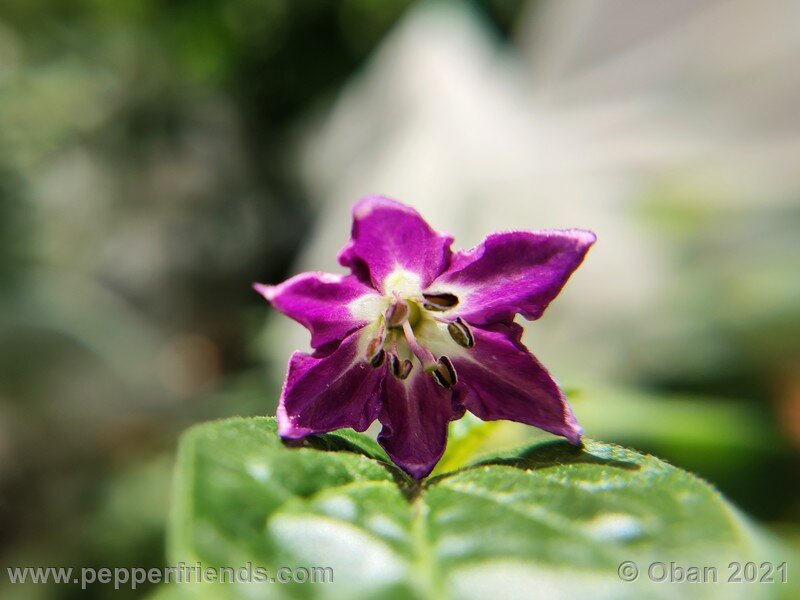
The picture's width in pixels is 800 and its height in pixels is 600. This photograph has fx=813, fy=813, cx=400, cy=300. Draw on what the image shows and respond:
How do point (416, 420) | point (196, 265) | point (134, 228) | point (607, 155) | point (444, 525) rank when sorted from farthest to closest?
point (196, 265), point (134, 228), point (607, 155), point (416, 420), point (444, 525)

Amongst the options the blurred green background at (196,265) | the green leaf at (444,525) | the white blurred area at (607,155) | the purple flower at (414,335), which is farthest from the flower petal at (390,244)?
the white blurred area at (607,155)

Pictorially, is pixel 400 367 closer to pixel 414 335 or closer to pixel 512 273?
pixel 414 335

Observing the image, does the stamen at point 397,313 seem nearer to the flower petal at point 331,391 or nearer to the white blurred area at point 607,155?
the flower petal at point 331,391

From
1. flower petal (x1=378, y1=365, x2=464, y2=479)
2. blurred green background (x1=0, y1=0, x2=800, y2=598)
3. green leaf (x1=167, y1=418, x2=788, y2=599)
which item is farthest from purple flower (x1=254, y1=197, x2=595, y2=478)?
blurred green background (x1=0, y1=0, x2=800, y2=598)

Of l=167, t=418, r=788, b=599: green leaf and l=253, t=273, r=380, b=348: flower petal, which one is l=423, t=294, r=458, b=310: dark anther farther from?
l=167, t=418, r=788, b=599: green leaf

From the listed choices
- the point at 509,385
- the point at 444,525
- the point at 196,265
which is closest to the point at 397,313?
the point at 509,385

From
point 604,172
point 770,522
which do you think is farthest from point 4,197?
point 770,522

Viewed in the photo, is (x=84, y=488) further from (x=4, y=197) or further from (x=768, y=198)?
(x=768, y=198)
